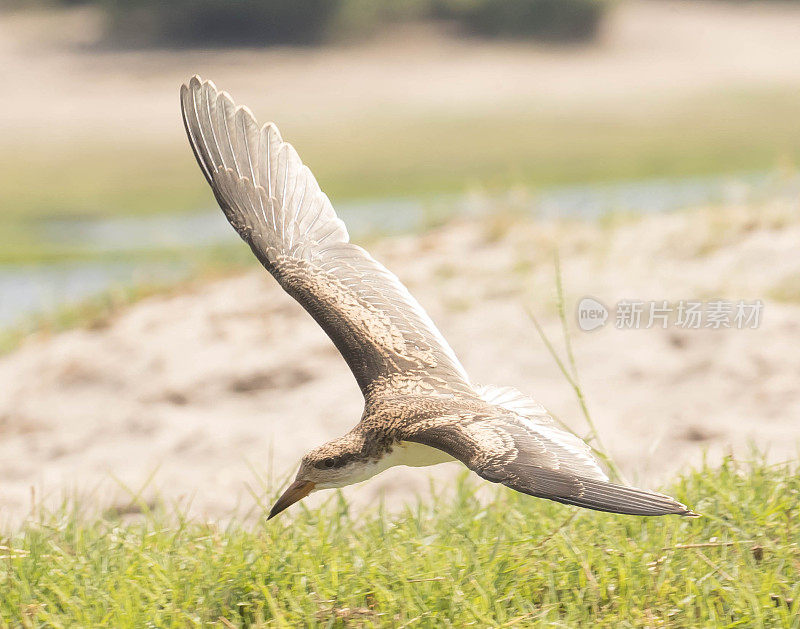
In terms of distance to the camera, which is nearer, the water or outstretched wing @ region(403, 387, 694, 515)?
outstretched wing @ region(403, 387, 694, 515)

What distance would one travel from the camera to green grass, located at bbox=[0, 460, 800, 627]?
2795mm

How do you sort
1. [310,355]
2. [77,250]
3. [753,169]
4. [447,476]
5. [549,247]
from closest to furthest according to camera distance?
[447,476] < [310,355] < [549,247] < [77,250] < [753,169]

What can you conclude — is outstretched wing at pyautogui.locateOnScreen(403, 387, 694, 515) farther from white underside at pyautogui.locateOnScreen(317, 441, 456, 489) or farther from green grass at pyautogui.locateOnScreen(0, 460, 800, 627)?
green grass at pyautogui.locateOnScreen(0, 460, 800, 627)

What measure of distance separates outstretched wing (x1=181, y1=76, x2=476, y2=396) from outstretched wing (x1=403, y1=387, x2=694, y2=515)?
0.46 metres

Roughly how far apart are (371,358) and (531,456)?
0.82m

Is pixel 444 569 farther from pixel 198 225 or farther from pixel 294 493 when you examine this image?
pixel 198 225

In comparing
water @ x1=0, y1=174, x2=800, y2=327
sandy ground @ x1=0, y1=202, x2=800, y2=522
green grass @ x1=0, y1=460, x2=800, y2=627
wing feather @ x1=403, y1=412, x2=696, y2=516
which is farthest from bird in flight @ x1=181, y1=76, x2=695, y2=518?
water @ x1=0, y1=174, x2=800, y2=327

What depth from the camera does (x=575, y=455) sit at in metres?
2.60

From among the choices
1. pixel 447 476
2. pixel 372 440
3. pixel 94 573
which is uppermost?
pixel 372 440

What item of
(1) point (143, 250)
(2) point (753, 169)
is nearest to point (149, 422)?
(1) point (143, 250)

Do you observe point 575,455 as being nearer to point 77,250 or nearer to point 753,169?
point 77,250

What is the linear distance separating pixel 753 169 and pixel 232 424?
763 centimetres

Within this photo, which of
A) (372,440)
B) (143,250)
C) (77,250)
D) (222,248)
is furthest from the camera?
(77,250)

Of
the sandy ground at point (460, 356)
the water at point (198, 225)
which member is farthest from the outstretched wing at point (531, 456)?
the water at point (198, 225)
